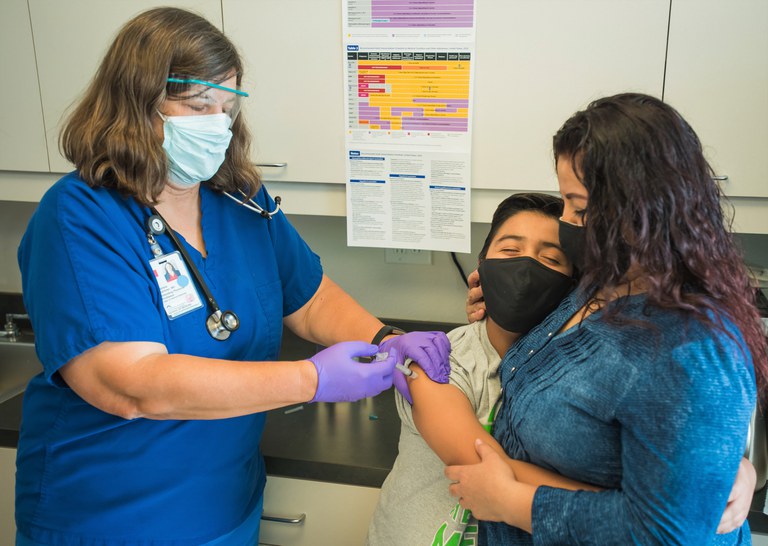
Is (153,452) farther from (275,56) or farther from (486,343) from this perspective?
(275,56)

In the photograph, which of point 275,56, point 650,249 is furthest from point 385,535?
point 275,56

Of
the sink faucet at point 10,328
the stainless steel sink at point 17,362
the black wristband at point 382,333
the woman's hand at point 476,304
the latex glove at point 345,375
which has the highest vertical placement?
the woman's hand at point 476,304

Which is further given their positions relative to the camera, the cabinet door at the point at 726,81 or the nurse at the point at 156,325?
the cabinet door at the point at 726,81

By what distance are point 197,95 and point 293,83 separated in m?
0.53

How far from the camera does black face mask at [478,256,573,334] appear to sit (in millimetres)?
1131

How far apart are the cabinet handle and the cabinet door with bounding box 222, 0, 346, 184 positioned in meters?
0.83

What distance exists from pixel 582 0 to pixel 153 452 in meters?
1.28

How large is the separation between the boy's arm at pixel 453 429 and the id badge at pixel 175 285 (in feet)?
1.39

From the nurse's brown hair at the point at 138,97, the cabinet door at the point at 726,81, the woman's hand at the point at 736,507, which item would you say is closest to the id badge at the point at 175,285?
the nurse's brown hair at the point at 138,97

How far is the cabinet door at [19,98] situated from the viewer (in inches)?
67.8

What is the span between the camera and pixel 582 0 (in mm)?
1446

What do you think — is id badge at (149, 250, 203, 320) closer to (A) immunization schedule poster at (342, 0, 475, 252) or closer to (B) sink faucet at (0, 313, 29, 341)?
(A) immunization schedule poster at (342, 0, 475, 252)

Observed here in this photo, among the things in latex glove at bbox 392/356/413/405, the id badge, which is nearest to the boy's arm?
latex glove at bbox 392/356/413/405

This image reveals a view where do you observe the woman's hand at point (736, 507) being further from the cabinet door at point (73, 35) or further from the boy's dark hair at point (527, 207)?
the cabinet door at point (73, 35)
